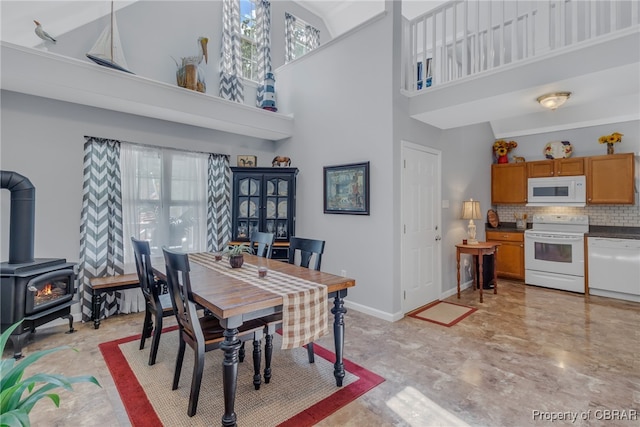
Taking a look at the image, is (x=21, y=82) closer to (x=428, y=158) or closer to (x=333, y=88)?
(x=333, y=88)

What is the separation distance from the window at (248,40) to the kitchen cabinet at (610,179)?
220 inches

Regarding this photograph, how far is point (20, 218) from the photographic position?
2.87 m

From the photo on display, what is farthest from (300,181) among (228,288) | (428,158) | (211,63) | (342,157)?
(228,288)

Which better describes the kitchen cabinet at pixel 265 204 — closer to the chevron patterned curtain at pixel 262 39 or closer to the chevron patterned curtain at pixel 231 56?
the chevron patterned curtain at pixel 231 56

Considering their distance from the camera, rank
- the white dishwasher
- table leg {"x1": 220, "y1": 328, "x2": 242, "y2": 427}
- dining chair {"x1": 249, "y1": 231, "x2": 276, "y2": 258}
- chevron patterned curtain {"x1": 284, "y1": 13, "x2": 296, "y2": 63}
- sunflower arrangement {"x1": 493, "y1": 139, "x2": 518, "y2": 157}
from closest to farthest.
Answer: table leg {"x1": 220, "y1": 328, "x2": 242, "y2": 427} → dining chair {"x1": 249, "y1": 231, "x2": 276, "y2": 258} → the white dishwasher → chevron patterned curtain {"x1": 284, "y1": 13, "x2": 296, "y2": 63} → sunflower arrangement {"x1": 493, "y1": 139, "x2": 518, "y2": 157}

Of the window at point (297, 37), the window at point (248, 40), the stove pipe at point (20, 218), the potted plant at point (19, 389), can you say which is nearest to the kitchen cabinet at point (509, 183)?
the window at point (297, 37)

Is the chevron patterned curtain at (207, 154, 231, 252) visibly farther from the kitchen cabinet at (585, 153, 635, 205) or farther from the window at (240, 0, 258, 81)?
the kitchen cabinet at (585, 153, 635, 205)

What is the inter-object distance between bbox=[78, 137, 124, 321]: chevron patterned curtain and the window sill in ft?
1.86

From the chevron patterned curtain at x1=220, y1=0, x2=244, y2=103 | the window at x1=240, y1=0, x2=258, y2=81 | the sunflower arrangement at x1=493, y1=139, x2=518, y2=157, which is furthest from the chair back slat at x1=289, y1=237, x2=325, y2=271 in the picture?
the sunflower arrangement at x1=493, y1=139, x2=518, y2=157

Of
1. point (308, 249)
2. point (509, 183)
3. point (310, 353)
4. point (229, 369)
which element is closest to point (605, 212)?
point (509, 183)

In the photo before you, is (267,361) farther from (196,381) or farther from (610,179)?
(610,179)

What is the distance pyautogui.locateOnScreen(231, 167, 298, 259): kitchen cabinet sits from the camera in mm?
4484

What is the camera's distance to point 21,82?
2.85 meters

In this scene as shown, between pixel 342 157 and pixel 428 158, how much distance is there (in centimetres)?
114
